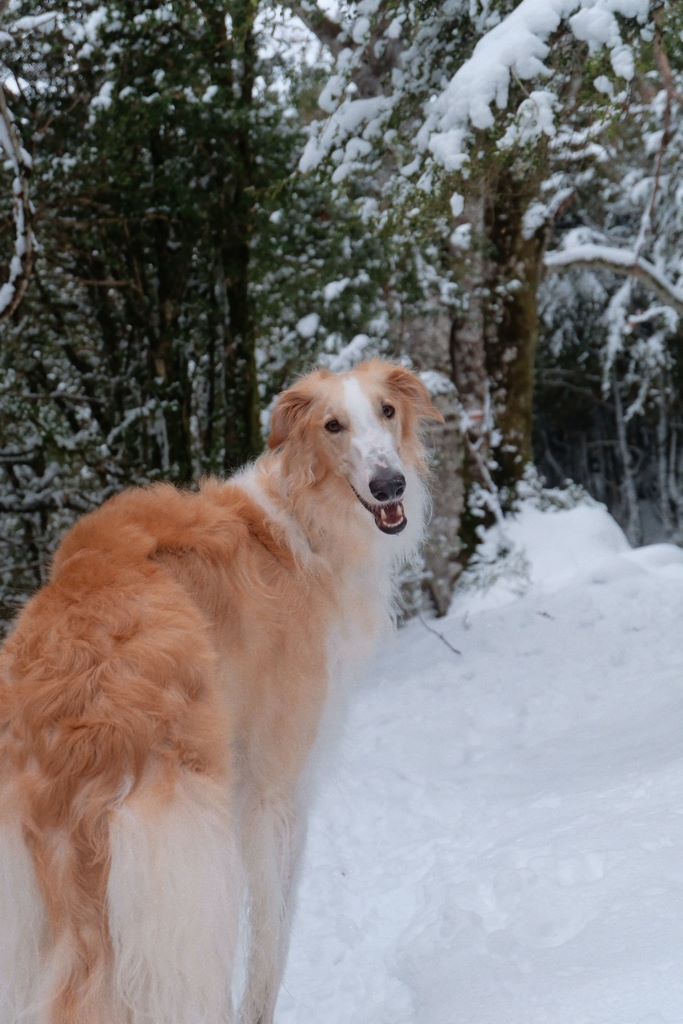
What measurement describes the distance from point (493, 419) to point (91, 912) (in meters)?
7.06

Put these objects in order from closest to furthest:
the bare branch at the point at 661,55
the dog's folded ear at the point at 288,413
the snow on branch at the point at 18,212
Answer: the dog's folded ear at the point at 288,413, the bare branch at the point at 661,55, the snow on branch at the point at 18,212

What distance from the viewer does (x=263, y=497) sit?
138 inches

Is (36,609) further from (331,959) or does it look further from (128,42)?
(128,42)

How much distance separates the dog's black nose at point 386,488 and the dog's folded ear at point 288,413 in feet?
1.40

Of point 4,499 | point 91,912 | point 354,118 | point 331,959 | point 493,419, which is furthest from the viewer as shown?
→ point 493,419

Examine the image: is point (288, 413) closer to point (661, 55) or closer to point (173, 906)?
point (173, 906)

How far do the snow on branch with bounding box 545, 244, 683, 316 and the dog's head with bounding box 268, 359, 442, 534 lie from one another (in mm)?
5905

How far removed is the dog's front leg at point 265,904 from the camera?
3141 millimetres

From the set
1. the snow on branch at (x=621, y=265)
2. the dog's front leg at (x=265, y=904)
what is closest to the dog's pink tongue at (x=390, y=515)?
the dog's front leg at (x=265, y=904)

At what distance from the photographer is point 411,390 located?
12.6ft

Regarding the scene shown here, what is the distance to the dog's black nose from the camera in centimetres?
335

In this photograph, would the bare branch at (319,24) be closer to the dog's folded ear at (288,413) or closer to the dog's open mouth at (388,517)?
the dog's folded ear at (288,413)

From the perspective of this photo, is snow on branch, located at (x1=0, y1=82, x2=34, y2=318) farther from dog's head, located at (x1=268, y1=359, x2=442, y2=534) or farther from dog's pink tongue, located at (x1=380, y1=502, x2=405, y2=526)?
dog's pink tongue, located at (x1=380, y1=502, x2=405, y2=526)

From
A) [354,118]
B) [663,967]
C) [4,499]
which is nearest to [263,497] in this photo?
[663,967]
